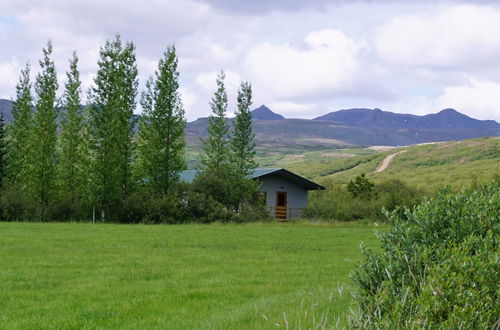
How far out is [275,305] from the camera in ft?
34.9

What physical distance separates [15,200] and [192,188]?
13.1 metres

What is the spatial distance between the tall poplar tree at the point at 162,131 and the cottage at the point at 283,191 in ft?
27.1

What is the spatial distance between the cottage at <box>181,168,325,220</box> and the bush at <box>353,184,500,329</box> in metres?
46.1

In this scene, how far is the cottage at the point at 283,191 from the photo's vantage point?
2146 inches

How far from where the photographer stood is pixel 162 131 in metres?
46.5

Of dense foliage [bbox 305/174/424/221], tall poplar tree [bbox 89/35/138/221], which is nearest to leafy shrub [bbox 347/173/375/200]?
dense foliage [bbox 305/174/424/221]

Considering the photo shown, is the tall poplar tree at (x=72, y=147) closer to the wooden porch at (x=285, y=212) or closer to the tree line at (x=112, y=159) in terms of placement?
the tree line at (x=112, y=159)

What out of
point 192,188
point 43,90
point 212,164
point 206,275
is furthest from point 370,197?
point 206,275

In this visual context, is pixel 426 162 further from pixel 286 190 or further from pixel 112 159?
pixel 112 159

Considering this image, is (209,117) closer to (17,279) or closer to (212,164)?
(212,164)

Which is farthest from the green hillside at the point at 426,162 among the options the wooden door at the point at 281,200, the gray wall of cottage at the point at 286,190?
the wooden door at the point at 281,200

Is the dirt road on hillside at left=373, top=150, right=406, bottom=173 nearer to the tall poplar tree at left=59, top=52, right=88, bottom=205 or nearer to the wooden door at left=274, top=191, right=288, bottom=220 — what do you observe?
the wooden door at left=274, top=191, right=288, bottom=220

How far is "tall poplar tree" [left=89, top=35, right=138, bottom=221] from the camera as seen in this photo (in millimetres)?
43344

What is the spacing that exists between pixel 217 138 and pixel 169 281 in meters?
39.5
